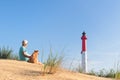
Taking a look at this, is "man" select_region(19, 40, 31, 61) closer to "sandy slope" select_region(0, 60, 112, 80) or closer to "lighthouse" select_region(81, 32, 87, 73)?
"sandy slope" select_region(0, 60, 112, 80)

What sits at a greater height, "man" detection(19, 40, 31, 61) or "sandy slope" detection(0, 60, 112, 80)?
"man" detection(19, 40, 31, 61)

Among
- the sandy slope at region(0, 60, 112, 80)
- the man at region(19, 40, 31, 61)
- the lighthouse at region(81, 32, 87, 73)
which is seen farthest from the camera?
the lighthouse at region(81, 32, 87, 73)

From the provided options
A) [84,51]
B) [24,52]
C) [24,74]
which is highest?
[84,51]

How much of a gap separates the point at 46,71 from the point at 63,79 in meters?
0.64

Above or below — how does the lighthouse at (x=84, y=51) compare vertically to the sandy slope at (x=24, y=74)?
above

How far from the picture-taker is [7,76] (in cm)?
884

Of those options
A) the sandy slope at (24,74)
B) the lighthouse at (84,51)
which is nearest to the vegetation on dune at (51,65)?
the sandy slope at (24,74)

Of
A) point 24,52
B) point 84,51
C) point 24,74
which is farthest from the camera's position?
point 84,51

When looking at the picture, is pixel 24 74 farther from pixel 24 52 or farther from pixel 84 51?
pixel 84 51

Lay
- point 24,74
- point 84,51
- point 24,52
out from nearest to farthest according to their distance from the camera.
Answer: point 24,74
point 24,52
point 84,51

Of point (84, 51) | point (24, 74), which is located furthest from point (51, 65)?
point (84, 51)

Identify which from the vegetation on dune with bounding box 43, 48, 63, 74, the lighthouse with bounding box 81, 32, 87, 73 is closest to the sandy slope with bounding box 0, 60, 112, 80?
the vegetation on dune with bounding box 43, 48, 63, 74

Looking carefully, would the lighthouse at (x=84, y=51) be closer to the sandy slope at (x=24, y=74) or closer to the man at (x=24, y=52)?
the man at (x=24, y=52)

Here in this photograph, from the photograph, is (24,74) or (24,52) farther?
(24,52)
